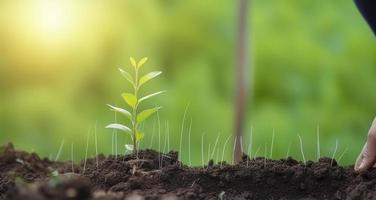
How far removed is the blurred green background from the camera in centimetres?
237

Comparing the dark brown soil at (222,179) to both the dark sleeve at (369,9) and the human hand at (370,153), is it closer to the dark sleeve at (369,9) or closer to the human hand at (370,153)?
the human hand at (370,153)

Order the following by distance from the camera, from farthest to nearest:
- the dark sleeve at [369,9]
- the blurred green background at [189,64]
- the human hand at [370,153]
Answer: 1. the blurred green background at [189,64]
2. the dark sleeve at [369,9]
3. the human hand at [370,153]

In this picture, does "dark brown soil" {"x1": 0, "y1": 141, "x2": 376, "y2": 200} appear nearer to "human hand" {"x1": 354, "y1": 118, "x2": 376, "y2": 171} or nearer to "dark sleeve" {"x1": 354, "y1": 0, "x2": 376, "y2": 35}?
"human hand" {"x1": 354, "y1": 118, "x2": 376, "y2": 171}

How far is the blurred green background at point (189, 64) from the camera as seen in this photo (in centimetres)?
237

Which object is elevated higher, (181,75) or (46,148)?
(181,75)

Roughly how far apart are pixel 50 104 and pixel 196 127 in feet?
1.84

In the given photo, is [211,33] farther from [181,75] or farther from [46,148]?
[46,148]

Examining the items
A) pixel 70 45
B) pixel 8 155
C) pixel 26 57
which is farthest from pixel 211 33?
pixel 8 155

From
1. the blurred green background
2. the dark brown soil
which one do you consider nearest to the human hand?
the dark brown soil

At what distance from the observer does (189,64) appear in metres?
2.40

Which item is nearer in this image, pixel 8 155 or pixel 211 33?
pixel 8 155

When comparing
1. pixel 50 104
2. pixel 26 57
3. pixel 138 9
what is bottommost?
pixel 50 104

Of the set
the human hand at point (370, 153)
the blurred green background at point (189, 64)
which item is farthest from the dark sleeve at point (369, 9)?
the blurred green background at point (189, 64)

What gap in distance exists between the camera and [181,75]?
7.82 feet
